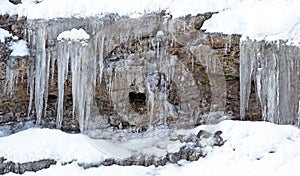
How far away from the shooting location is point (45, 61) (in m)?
7.80

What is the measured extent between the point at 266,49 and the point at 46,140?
150 inches

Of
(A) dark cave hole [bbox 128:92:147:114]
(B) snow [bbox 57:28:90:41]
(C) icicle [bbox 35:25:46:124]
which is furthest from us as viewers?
(A) dark cave hole [bbox 128:92:147:114]

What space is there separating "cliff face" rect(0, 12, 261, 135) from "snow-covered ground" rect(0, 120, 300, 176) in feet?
1.56

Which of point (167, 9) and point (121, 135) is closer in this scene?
point (167, 9)

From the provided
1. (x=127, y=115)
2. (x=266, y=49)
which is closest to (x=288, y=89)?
(x=266, y=49)

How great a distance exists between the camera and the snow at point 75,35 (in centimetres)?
764

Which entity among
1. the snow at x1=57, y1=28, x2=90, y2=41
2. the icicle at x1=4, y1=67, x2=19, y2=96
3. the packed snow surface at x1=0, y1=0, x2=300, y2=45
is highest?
the packed snow surface at x1=0, y1=0, x2=300, y2=45

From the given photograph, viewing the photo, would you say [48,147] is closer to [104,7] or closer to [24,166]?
[24,166]

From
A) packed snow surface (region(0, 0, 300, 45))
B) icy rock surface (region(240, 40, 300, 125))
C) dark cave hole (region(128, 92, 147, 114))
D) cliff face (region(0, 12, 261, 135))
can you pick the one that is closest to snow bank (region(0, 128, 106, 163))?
cliff face (region(0, 12, 261, 135))

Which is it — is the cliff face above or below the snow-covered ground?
above

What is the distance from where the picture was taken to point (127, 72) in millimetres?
7887

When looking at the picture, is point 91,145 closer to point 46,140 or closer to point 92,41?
point 46,140

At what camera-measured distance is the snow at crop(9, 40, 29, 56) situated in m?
7.82

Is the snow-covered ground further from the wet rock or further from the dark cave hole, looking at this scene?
the dark cave hole
